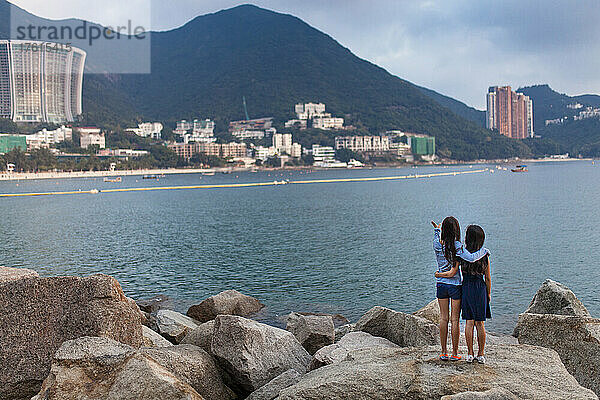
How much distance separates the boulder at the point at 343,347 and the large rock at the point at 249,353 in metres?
0.36

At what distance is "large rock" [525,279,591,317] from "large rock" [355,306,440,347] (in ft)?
8.09

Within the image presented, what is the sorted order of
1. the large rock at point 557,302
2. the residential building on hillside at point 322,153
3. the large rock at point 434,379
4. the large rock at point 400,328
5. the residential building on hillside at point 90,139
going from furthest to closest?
the residential building on hillside at point 322,153
the residential building on hillside at point 90,139
the large rock at point 557,302
the large rock at point 400,328
the large rock at point 434,379

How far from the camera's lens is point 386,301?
16438mm

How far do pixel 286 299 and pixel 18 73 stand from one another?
172222 millimetres

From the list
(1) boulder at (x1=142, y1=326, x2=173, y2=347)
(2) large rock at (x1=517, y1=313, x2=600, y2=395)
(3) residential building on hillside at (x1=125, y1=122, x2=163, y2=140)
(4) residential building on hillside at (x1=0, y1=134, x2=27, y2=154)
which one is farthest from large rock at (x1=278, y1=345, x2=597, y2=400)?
(3) residential building on hillside at (x1=125, y1=122, x2=163, y2=140)

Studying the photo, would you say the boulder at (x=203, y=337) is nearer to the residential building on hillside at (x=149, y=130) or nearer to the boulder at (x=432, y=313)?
the boulder at (x=432, y=313)

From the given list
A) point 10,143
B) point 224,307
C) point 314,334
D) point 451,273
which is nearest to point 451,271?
point 451,273

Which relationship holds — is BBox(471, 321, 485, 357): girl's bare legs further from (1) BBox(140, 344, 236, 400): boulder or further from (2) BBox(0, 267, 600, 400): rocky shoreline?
(1) BBox(140, 344, 236, 400): boulder

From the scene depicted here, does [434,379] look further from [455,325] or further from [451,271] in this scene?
[451,271]

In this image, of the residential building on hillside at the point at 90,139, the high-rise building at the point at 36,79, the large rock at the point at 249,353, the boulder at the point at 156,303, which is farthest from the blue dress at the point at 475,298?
the high-rise building at the point at 36,79

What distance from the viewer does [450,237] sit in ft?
17.9

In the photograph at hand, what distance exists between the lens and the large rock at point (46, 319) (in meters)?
5.88

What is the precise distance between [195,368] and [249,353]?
72 centimetres

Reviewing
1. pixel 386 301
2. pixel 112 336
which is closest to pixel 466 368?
pixel 112 336
